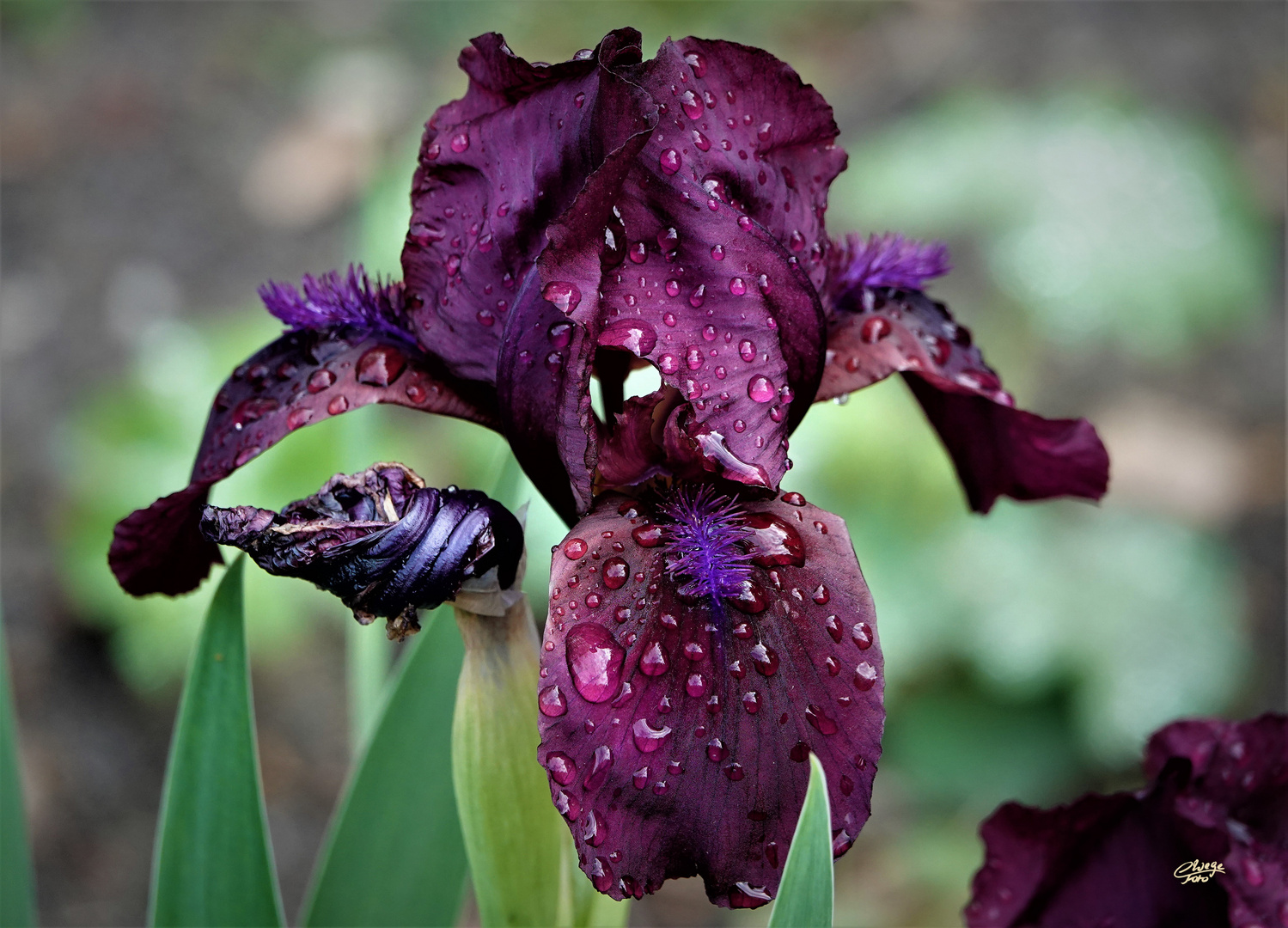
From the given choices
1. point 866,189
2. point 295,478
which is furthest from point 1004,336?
point 295,478

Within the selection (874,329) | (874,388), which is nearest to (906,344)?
(874,329)

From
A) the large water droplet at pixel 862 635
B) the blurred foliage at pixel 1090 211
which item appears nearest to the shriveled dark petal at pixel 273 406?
the large water droplet at pixel 862 635

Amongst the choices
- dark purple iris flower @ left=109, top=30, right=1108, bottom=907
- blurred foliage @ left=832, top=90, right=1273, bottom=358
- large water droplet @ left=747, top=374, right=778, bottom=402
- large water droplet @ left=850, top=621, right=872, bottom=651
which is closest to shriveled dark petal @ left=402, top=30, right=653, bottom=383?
dark purple iris flower @ left=109, top=30, right=1108, bottom=907

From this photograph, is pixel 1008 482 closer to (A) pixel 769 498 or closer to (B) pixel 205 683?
(A) pixel 769 498

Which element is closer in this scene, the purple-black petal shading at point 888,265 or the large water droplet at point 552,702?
the large water droplet at point 552,702

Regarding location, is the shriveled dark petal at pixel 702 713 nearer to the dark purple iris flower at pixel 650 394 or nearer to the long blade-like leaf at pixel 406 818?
the dark purple iris flower at pixel 650 394

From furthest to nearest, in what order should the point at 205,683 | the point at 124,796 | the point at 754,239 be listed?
the point at 124,796 → the point at 205,683 → the point at 754,239
